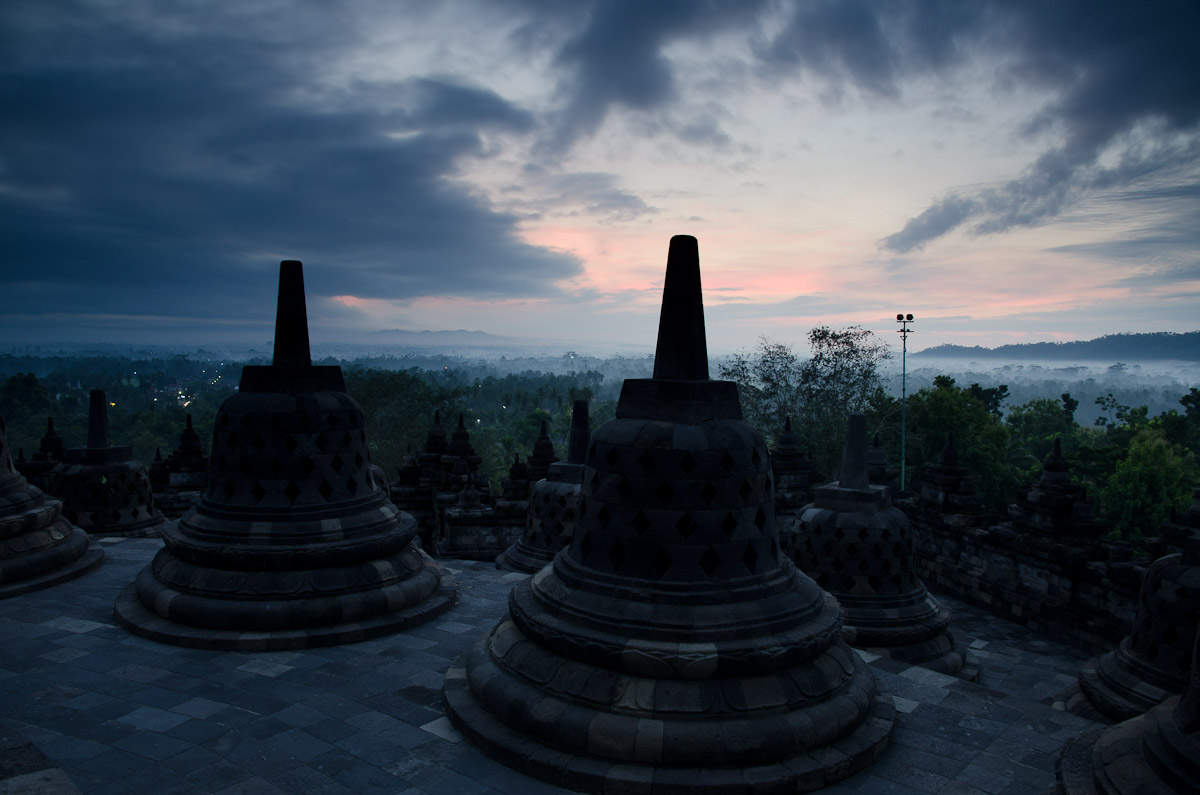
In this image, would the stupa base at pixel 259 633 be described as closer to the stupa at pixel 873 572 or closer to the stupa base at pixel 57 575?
the stupa base at pixel 57 575

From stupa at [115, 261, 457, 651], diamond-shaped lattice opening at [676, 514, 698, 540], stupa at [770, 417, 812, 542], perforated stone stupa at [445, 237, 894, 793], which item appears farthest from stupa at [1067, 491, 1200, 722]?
stupa at [770, 417, 812, 542]

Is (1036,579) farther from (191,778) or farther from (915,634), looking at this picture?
(191,778)

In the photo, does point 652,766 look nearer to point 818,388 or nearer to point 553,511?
point 553,511

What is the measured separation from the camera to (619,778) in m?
4.44

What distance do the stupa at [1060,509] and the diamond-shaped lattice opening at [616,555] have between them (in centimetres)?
1287

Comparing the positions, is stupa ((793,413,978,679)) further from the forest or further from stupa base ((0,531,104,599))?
the forest

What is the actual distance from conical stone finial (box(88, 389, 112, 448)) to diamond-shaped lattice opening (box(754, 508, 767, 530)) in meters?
15.5

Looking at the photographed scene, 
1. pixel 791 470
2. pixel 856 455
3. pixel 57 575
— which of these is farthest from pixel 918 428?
pixel 57 575

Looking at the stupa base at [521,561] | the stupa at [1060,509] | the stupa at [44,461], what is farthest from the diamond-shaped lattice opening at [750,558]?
the stupa at [44,461]

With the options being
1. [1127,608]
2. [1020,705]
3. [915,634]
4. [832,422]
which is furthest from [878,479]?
[832,422]

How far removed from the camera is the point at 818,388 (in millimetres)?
44969

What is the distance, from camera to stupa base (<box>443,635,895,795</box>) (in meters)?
4.42

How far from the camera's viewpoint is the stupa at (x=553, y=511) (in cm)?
1210

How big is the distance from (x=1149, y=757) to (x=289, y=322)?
8340 mm
